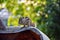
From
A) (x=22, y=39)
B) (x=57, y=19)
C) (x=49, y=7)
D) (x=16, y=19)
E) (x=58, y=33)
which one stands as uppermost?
(x=16, y=19)

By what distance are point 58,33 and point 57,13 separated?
0.44 m

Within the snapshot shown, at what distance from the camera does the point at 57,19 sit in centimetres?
381

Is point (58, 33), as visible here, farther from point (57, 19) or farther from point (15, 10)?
point (15, 10)

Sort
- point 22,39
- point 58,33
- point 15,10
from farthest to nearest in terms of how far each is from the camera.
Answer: point 58,33 → point 22,39 → point 15,10

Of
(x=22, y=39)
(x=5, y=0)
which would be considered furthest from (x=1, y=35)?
(x=5, y=0)

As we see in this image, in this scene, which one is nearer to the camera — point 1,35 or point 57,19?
point 1,35

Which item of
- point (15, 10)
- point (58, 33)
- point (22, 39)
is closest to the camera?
point (15, 10)

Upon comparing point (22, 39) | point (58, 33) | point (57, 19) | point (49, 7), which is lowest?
point (58, 33)

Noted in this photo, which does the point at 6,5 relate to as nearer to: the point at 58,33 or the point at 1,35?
the point at 1,35

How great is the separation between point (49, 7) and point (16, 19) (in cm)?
304

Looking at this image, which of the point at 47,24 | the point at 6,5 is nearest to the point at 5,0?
the point at 6,5

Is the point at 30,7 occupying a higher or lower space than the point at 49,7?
higher

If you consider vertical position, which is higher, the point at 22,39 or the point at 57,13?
the point at 22,39

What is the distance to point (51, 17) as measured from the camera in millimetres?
3820
